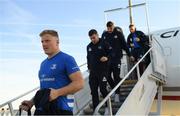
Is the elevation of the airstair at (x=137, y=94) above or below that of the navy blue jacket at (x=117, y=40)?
below

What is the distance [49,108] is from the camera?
133 inches

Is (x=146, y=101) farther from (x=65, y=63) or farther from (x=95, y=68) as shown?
(x=65, y=63)

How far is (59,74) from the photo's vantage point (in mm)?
3477

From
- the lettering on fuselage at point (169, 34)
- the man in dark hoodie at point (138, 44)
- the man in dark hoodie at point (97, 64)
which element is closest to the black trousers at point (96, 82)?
the man in dark hoodie at point (97, 64)

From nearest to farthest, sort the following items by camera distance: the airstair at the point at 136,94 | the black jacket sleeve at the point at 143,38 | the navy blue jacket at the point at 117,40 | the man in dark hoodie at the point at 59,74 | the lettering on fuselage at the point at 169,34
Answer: the man in dark hoodie at the point at 59,74 → the airstair at the point at 136,94 → the navy blue jacket at the point at 117,40 → the black jacket sleeve at the point at 143,38 → the lettering on fuselage at the point at 169,34

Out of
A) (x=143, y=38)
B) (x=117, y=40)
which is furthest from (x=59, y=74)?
(x=143, y=38)

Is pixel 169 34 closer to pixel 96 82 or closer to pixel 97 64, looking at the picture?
pixel 97 64

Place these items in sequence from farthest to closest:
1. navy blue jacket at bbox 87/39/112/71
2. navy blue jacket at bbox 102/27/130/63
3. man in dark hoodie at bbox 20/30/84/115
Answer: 1. navy blue jacket at bbox 102/27/130/63
2. navy blue jacket at bbox 87/39/112/71
3. man in dark hoodie at bbox 20/30/84/115

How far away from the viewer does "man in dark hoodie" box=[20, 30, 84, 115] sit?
11.1 feet

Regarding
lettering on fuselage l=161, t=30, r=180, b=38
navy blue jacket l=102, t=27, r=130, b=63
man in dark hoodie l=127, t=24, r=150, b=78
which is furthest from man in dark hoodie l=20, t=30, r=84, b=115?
lettering on fuselage l=161, t=30, r=180, b=38

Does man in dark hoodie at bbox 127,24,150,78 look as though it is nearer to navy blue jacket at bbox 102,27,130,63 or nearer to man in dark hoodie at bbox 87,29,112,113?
navy blue jacket at bbox 102,27,130,63

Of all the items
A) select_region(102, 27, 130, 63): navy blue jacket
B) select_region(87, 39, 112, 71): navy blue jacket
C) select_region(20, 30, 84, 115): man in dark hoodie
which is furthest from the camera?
select_region(102, 27, 130, 63): navy blue jacket

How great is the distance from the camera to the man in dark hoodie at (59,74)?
3391mm

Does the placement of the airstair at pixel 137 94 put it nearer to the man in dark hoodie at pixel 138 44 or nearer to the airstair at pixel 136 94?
the airstair at pixel 136 94
